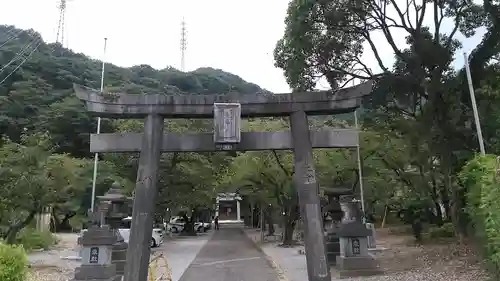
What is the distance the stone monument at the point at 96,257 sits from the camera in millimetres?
12086

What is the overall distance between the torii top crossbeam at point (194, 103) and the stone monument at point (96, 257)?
413 cm

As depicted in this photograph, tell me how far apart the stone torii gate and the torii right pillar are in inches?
0.9

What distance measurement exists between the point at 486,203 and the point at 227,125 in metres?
5.20

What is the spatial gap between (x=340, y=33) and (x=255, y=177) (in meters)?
11.5

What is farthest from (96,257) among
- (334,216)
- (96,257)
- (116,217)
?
(334,216)

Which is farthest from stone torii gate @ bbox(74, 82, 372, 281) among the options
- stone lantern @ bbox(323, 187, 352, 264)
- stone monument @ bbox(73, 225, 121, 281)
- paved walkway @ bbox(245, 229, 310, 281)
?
stone lantern @ bbox(323, 187, 352, 264)

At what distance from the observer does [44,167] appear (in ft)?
57.4

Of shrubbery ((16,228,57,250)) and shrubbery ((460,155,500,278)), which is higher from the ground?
shrubbery ((460,155,500,278))

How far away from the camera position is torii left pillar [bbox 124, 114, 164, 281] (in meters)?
9.01

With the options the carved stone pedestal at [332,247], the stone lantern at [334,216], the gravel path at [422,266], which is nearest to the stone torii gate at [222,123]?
the gravel path at [422,266]

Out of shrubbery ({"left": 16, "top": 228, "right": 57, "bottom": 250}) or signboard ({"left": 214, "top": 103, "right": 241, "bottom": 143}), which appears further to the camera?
shrubbery ({"left": 16, "top": 228, "right": 57, "bottom": 250})

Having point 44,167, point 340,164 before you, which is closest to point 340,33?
point 340,164

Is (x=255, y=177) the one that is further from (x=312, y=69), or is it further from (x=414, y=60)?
(x=414, y=60)

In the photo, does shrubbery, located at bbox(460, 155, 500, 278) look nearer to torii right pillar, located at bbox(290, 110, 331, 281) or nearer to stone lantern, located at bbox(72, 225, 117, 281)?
torii right pillar, located at bbox(290, 110, 331, 281)
